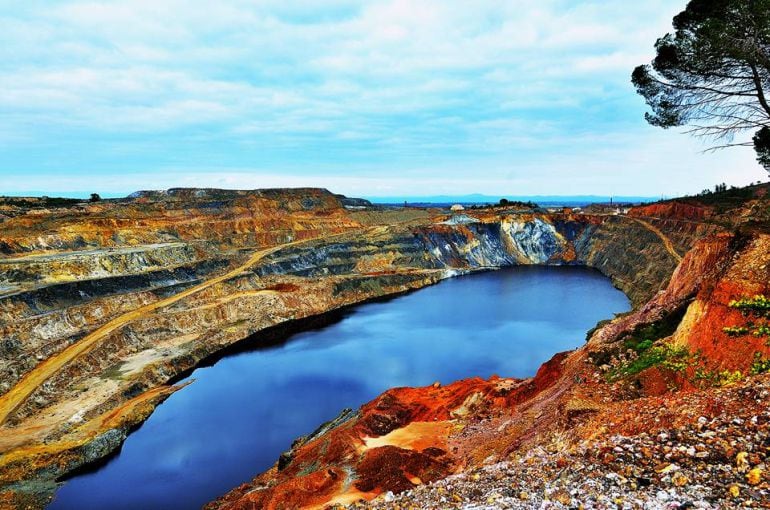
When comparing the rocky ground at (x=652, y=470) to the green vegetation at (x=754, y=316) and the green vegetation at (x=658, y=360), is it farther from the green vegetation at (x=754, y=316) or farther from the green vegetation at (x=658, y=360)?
the green vegetation at (x=658, y=360)

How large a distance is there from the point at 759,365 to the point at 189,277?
2044 inches

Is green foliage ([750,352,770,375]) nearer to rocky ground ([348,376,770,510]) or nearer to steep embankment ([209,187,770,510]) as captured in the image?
steep embankment ([209,187,770,510])

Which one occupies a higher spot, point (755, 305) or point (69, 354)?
point (755, 305)

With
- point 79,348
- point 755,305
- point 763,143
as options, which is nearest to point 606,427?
point 755,305

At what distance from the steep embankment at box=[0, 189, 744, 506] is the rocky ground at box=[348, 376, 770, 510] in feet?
20.7

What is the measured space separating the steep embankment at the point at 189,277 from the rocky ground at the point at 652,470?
6.31 metres

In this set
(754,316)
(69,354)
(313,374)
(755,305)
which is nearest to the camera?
(754,316)

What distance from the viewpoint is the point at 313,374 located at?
36031 mm

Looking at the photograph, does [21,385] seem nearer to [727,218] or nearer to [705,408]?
[705,408]

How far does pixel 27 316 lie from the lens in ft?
119

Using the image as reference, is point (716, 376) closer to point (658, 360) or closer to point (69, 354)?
point (658, 360)

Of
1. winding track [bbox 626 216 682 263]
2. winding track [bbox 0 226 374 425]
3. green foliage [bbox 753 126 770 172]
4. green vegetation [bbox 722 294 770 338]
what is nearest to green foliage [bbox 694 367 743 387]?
green vegetation [bbox 722 294 770 338]

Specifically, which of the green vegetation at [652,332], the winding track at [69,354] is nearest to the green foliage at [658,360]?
the green vegetation at [652,332]

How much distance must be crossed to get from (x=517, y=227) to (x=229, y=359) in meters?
66.4
